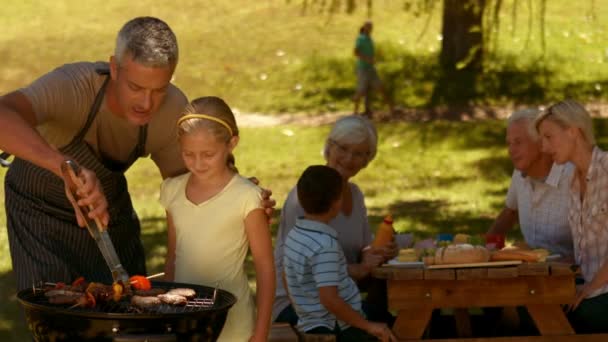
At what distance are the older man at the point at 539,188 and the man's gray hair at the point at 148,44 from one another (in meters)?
2.53

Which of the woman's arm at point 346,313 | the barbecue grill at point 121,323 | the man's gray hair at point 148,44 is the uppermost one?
→ the man's gray hair at point 148,44

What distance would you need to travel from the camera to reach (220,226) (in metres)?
4.39

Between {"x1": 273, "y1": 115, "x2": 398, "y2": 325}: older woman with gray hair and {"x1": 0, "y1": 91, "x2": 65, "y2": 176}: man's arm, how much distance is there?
7.47 ft

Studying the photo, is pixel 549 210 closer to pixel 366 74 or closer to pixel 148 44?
pixel 148 44

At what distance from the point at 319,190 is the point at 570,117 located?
1.20 m

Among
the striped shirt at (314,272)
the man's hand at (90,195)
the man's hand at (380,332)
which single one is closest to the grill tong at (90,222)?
the man's hand at (90,195)

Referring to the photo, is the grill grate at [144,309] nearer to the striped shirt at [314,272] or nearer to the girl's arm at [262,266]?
the girl's arm at [262,266]

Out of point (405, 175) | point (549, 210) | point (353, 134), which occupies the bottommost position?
point (405, 175)

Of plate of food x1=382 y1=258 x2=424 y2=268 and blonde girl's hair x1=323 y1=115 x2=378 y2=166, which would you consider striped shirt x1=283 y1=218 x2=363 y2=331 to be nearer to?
plate of food x1=382 y1=258 x2=424 y2=268

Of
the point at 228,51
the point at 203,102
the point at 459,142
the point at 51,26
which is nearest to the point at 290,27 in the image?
the point at 228,51

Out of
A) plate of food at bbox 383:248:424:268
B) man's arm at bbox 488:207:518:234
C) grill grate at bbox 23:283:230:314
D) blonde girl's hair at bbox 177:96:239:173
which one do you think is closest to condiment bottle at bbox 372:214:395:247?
plate of food at bbox 383:248:424:268

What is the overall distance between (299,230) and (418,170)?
347 inches

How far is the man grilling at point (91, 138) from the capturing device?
4203mm

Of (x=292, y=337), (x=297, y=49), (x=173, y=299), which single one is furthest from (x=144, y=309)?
(x=297, y=49)
